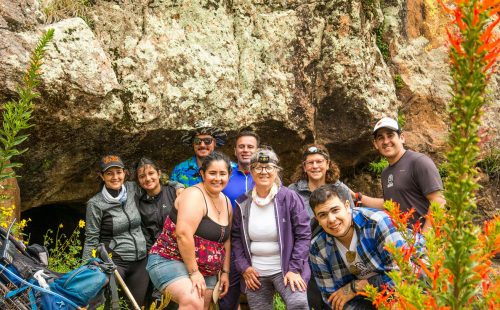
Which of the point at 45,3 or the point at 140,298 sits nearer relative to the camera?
the point at 140,298

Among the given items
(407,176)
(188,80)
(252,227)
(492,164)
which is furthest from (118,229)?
(492,164)

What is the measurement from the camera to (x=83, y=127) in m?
5.59

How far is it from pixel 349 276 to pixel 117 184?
2.84m

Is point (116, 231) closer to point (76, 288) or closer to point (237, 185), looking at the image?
point (237, 185)

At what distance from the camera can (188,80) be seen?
6.27m

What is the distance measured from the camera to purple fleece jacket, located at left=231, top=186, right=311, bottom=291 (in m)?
4.39

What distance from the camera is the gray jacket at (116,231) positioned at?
5090mm

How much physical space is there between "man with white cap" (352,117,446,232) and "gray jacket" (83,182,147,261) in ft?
9.62

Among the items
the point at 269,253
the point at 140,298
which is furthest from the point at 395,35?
the point at 140,298

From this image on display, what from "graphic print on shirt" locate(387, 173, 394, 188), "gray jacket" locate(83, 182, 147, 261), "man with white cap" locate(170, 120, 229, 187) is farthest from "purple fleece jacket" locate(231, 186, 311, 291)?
"gray jacket" locate(83, 182, 147, 261)

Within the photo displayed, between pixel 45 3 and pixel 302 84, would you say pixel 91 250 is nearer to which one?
pixel 45 3

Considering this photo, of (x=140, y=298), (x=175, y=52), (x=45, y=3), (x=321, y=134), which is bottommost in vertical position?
(x=140, y=298)

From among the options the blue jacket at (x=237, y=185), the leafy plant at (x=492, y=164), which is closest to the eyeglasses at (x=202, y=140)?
the blue jacket at (x=237, y=185)

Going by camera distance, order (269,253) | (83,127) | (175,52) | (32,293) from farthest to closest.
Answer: (175,52)
(83,127)
(269,253)
(32,293)
